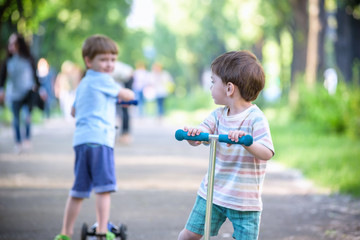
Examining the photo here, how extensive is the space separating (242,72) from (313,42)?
51.2 ft

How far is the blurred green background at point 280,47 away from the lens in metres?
11.5

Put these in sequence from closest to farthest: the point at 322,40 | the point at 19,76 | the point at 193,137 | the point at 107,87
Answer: the point at 193,137, the point at 107,87, the point at 19,76, the point at 322,40

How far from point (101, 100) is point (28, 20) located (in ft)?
62.4

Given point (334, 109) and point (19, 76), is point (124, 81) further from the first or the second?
point (334, 109)

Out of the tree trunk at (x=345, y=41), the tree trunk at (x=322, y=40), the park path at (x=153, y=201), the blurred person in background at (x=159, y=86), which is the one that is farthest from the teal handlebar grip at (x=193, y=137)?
the tree trunk at (x=345, y=41)

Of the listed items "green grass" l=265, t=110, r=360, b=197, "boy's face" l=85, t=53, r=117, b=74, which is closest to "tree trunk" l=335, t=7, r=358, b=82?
"green grass" l=265, t=110, r=360, b=197

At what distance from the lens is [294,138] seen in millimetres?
13297

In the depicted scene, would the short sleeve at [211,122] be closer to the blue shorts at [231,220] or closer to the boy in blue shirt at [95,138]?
the blue shorts at [231,220]

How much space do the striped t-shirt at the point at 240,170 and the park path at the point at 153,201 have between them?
1804 mm

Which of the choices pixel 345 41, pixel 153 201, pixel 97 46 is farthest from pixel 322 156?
pixel 345 41

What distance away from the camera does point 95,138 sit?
4.84 meters

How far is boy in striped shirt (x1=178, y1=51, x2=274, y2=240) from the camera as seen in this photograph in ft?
11.9

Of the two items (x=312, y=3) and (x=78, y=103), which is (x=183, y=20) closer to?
(x=312, y=3)

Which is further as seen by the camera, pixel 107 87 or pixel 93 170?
pixel 107 87
